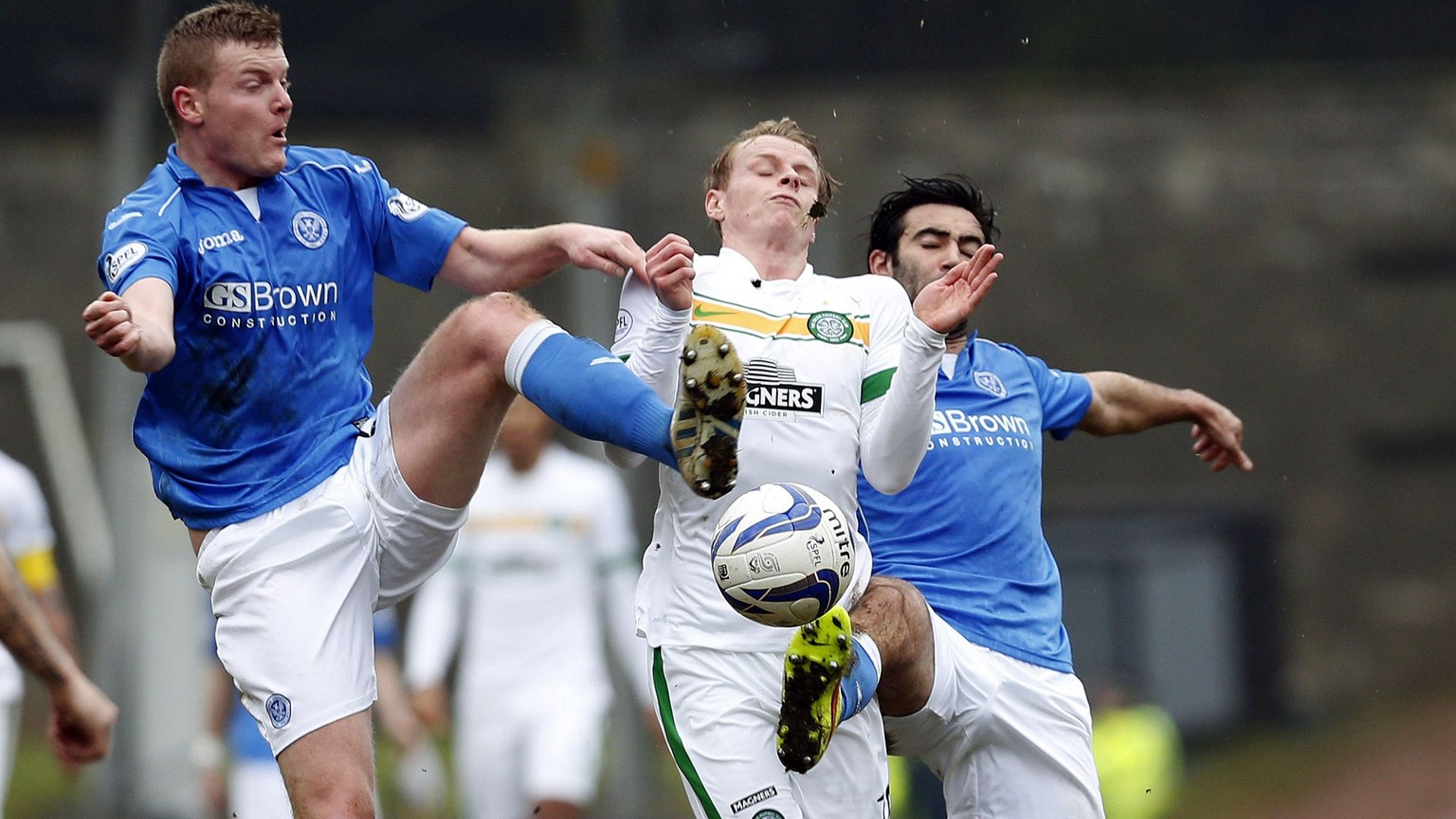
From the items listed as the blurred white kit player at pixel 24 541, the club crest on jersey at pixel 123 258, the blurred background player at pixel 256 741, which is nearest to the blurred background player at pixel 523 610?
the blurred background player at pixel 256 741

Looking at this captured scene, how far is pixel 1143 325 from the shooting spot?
18.3 metres

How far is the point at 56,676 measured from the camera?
17.3 feet

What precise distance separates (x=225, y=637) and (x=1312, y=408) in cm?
1501

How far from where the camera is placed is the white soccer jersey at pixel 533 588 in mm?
9016

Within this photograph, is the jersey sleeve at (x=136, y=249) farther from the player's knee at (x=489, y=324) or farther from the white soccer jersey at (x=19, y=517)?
the white soccer jersey at (x=19, y=517)

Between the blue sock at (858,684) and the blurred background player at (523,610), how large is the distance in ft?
13.5

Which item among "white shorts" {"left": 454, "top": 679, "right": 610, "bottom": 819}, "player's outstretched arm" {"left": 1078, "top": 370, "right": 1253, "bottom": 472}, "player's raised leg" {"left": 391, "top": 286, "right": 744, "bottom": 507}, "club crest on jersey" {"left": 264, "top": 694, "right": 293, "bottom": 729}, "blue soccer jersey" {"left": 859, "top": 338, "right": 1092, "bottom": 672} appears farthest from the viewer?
"white shorts" {"left": 454, "top": 679, "right": 610, "bottom": 819}

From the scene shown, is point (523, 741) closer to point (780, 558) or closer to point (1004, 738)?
point (1004, 738)

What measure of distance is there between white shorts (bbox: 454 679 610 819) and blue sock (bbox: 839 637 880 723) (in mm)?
3902

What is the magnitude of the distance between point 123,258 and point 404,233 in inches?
35.6

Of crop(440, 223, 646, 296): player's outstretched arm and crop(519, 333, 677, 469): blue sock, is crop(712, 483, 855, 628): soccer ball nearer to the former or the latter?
crop(519, 333, 677, 469): blue sock

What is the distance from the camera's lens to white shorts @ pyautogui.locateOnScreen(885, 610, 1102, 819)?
5.46m

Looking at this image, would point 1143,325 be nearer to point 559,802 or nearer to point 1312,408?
point 1312,408

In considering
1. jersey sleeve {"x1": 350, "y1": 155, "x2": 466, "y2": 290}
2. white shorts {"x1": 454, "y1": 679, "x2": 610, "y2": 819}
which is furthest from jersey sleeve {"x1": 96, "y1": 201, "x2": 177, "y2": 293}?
white shorts {"x1": 454, "y1": 679, "x2": 610, "y2": 819}
